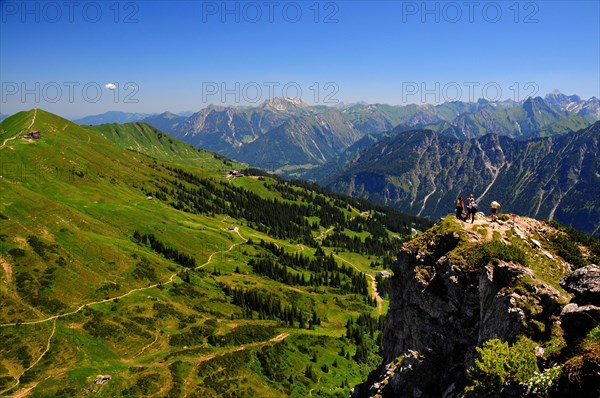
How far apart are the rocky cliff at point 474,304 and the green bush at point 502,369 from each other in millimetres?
141

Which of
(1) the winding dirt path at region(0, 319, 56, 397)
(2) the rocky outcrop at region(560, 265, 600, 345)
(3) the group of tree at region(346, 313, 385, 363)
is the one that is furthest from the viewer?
(3) the group of tree at region(346, 313, 385, 363)

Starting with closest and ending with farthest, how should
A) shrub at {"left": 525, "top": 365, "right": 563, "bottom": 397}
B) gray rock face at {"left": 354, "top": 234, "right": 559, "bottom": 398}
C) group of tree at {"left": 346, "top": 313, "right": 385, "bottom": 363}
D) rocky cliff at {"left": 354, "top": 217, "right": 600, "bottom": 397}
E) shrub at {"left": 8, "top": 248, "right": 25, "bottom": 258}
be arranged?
shrub at {"left": 525, "top": 365, "right": 563, "bottom": 397} → rocky cliff at {"left": 354, "top": 217, "right": 600, "bottom": 397} → gray rock face at {"left": 354, "top": 234, "right": 559, "bottom": 398} → shrub at {"left": 8, "top": 248, "right": 25, "bottom": 258} → group of tree at {"left": 346, "top": 313, "right": 385, "bottom": 363}

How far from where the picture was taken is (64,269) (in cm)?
16075

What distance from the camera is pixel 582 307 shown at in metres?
30.4

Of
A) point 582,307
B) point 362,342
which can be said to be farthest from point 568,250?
point 362,342

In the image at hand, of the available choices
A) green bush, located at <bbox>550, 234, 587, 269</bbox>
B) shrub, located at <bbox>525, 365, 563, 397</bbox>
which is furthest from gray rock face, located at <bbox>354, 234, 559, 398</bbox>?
green bush, located at <bbox>550, 234, 587, 269</bbox>

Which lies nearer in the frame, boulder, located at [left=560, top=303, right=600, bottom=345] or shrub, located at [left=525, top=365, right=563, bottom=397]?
shrub, located at [left=525, top=365, right=563, bottom=397]

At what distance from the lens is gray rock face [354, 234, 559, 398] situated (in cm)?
3931

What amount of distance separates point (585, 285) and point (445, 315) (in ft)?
71.6

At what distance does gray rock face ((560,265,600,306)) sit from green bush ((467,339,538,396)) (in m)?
6.65

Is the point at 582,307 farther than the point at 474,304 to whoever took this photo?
No

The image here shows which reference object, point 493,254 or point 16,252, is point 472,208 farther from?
point 16,252

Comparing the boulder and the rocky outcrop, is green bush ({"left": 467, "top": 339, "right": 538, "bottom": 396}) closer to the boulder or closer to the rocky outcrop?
the boulder

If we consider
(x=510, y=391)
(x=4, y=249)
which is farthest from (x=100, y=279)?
(x=510, y=391)
